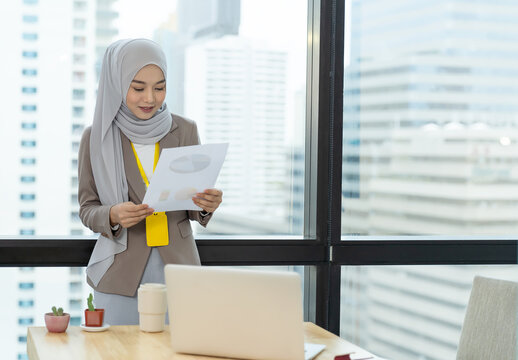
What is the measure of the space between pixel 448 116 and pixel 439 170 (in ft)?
0.85

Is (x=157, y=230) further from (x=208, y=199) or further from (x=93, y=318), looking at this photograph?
(x=93, y=318)

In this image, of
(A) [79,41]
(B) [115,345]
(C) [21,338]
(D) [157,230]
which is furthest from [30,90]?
(B) [115,345]

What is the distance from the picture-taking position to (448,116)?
347 centimetres

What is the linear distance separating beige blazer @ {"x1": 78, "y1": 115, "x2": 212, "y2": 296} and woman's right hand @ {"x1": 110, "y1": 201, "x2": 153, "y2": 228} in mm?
57

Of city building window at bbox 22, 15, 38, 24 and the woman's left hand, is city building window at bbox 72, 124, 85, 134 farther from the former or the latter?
the woman's left hand

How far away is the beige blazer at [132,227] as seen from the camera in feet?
8.50

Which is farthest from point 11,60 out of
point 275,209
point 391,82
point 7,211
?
point 391,82

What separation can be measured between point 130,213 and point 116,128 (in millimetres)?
397

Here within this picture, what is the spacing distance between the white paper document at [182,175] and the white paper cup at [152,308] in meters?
0.36

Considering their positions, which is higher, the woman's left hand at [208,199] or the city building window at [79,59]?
the city building window at [79,59]

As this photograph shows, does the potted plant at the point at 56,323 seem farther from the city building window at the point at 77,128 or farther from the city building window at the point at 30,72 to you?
the city building window at the point at 30,72

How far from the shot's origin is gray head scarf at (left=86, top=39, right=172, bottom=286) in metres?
2.63

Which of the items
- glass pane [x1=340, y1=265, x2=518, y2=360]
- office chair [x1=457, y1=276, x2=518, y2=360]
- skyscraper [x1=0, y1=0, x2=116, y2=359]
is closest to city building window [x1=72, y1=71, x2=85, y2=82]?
skyscraper [x1=0, y1=0, x2=116, y2=359]

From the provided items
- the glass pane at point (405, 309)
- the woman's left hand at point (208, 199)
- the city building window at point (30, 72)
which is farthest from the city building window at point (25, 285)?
the glass pane at point (405, 309)
